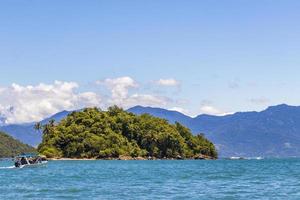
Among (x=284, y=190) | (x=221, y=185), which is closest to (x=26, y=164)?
(x=221, y=185)

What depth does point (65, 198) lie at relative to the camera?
53.1 meters

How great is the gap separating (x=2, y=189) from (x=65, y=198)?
1333cm

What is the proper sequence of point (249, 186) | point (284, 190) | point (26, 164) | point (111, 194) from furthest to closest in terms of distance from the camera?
point (26, 164)
point (249, 186)
point (284, 190)
point (111, 194)

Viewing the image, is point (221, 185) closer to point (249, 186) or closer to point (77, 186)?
point (249, 186)

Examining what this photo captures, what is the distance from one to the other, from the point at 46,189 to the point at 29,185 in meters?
6.82

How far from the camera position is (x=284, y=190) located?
60906 millimetres

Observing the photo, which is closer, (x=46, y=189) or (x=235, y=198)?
(x=235, y=198)

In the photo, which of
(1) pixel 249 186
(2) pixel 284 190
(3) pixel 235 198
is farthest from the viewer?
(1) pixel 249 186

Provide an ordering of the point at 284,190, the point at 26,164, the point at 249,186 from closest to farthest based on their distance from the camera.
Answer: the point at 284,190, the point at 249,186, the point at 26,164

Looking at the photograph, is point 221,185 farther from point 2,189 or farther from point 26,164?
point 26,164

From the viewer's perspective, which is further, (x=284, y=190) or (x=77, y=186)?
(x=77, y=186)

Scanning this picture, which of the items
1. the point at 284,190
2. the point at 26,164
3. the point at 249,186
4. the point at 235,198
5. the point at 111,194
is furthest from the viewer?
the point at 26,164

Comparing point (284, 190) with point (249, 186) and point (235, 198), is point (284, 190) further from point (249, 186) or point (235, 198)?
point (235, 198)

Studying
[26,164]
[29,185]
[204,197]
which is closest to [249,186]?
[204,197]
